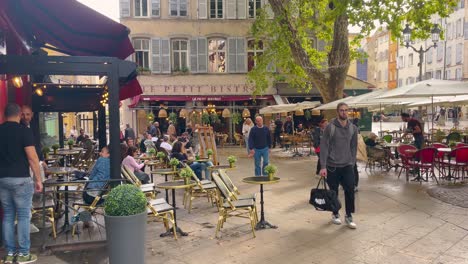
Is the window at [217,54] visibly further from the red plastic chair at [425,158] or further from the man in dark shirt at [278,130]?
the red plastic chair at [425,158]

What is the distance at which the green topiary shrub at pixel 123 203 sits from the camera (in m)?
4.18

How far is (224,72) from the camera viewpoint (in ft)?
74.1

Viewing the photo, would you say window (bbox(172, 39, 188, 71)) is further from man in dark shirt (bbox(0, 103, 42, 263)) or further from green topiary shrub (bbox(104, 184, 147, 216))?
green topiary shrub (bbox(104, 184, 147, 216))

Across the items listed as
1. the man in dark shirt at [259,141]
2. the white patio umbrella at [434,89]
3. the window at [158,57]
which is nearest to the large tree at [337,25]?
the white patio umbrella at [434,89]

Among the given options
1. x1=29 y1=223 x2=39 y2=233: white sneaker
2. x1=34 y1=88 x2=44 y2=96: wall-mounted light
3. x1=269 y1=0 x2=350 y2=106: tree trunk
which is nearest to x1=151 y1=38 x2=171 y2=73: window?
x1=269 y1=0 x2=350 y2=106: tree trunk

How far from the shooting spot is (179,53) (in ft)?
74.2

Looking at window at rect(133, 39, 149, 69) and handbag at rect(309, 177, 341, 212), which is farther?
window at rect(133, 39, 149, 69)

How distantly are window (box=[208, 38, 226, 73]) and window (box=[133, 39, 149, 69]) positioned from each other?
11.5 feet

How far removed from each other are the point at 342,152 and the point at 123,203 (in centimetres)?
338

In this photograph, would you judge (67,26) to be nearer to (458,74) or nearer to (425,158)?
(425,158)

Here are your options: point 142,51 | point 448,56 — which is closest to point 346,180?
point 142,51

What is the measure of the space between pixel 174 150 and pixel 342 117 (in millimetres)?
4346

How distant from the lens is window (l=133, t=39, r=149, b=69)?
22.3 metres

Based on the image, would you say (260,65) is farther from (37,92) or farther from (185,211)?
(185,211)
